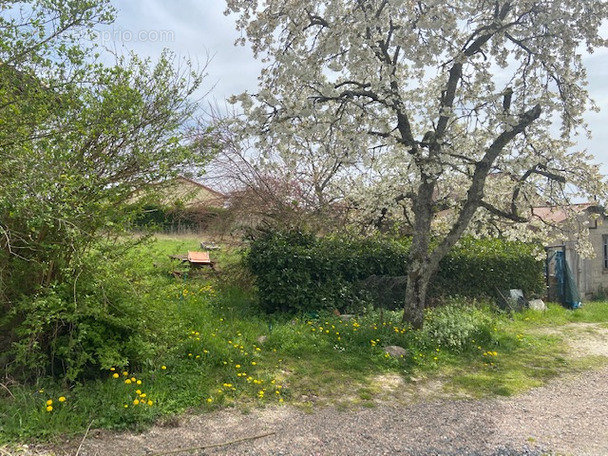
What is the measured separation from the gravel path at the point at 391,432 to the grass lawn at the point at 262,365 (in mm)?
249

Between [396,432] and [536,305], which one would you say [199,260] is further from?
[536,305]

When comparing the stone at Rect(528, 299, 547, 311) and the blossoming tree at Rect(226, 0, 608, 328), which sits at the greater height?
the blossoming tree at Rect(226, 0, 608, 328)

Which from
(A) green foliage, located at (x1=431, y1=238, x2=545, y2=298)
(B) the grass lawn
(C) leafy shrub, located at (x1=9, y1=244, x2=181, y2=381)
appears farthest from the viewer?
(A) green foliage, located at (x1=431, y1=238, x2=545, y2=298)

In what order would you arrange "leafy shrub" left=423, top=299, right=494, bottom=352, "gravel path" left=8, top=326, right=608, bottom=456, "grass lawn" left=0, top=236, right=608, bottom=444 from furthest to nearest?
"leafy shrub" left=423, top=299, right=494, bottom=352 < "grass lawn" left=0, top=236, right=608, bottom=444 < "gravel path" left=8, top=326, right=608, bottom=456

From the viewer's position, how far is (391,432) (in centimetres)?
429

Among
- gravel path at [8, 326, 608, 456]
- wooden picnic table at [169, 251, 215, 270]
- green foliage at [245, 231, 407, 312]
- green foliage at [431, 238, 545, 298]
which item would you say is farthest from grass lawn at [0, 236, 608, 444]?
wooden picnic table at [169, 251, 215, 270]

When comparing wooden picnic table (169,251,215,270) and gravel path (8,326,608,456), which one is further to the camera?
wooden picnic table (169,251,215,270)

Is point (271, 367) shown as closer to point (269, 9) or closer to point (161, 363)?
point (161, 363)

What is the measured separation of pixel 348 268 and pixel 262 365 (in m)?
3.59

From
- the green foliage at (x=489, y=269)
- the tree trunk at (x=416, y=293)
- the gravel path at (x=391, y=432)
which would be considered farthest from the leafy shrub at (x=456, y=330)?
the green foliage at (x=489, y=269)

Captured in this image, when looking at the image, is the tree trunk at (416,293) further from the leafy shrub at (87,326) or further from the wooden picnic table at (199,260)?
the wooden picnic table at (199,260)

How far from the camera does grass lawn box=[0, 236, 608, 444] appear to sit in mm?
4129

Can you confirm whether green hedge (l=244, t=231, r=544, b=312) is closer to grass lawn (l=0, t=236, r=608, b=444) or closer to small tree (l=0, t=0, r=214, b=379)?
grass lawn (l=0, t=236, r=608, b=444)

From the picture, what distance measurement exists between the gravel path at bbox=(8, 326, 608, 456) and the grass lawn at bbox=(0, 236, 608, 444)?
0.25m
